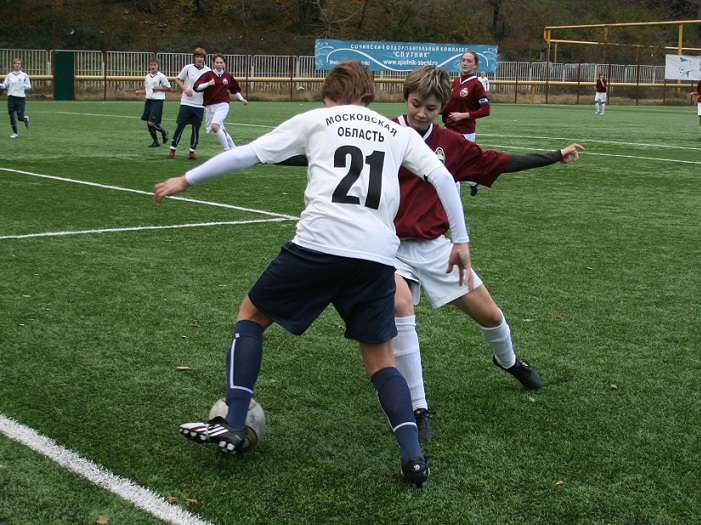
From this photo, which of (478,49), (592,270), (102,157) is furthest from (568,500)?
(478,49)

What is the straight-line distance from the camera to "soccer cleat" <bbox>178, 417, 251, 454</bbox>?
3.79m

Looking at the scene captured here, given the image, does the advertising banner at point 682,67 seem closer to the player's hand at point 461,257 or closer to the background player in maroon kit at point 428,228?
the background player in maroon kit at point 428,228

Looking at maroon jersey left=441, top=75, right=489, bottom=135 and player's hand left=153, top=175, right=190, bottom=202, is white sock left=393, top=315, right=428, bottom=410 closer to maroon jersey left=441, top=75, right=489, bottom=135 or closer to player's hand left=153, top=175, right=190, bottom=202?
player's hand left=153, top=175, right=190, bottom=202

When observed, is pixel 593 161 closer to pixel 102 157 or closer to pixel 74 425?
pixel 102 157

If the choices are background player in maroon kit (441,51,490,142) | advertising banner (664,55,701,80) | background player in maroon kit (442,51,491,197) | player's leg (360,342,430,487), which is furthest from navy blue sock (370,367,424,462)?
advertising banner (664,55,701,80)

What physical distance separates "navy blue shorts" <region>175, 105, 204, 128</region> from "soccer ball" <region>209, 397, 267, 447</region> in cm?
1388

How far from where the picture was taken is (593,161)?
696 inches

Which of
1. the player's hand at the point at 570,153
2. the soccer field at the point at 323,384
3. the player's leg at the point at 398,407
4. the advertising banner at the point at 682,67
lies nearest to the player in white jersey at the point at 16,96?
the soccer field at the point at 323,384

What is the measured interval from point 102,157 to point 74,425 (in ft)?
42.7

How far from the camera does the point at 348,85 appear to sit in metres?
3.80

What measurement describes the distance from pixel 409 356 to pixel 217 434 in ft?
3.28

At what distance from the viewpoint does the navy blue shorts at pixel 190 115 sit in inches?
687

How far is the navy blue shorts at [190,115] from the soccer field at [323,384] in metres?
6.84

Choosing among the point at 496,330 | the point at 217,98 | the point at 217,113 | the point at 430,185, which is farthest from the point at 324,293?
the point at 217,98
